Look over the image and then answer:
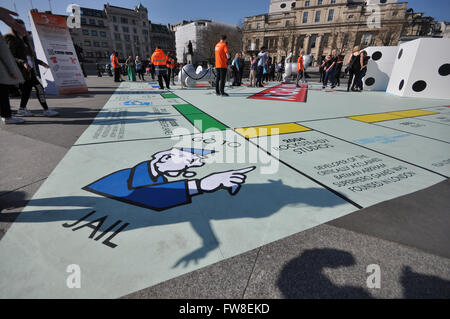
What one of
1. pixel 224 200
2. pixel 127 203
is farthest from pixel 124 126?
pixel 224 200

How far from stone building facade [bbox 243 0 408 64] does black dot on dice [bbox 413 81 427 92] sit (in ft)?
120

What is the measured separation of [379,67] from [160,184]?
12053 millimetres

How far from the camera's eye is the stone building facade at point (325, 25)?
40391 mm

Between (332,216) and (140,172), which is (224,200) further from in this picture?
(140,172)

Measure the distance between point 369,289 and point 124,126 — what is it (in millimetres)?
3903

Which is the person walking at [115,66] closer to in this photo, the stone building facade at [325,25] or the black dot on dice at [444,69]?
the black dot on dice at [444,69]

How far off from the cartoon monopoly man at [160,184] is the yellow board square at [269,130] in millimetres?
1203

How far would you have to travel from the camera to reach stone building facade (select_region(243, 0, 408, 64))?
40391 millimetres

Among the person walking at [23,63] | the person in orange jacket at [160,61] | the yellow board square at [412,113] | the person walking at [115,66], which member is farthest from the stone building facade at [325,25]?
the person walking at [23,63]

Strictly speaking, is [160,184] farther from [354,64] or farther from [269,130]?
[354,64]

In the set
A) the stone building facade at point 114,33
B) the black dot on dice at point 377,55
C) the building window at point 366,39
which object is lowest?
the black dot on dice at point 377,55

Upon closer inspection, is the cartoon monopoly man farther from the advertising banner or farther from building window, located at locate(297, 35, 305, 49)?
building window, located at locate(297, 35, 305, 49)

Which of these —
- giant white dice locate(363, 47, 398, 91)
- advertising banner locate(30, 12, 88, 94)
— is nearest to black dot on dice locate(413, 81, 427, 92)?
giant white dice locate(363, 47, 398, 91)

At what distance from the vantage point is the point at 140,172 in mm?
2047
